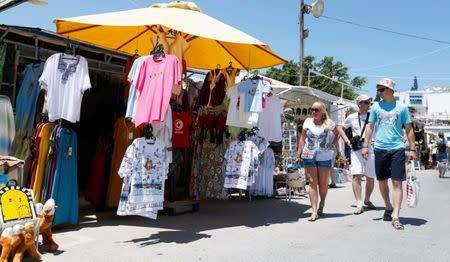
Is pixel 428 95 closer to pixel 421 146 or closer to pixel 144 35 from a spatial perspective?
pixel 421 146

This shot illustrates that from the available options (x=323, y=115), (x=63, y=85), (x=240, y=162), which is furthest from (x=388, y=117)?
(x=63, y=85)

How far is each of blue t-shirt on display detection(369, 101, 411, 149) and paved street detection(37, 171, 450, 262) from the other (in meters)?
1.11

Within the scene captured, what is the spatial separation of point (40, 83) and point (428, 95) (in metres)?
64.6

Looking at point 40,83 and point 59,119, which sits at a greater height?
point 40,83

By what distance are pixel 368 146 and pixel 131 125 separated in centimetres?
355

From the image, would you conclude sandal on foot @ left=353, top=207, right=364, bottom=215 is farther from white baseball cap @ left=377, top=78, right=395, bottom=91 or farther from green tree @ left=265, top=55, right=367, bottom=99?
green tree @ left=265, top=55, right=367, bottom=99

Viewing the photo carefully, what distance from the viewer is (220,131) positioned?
24.5 feet

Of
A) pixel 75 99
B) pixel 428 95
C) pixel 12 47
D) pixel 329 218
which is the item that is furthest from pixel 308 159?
pixel 428 95

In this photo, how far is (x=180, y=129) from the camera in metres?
6.40

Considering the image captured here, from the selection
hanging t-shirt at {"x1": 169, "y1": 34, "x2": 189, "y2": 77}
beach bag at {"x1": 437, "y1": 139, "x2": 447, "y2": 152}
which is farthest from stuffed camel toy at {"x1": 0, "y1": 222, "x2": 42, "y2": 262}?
beach bag at {"x1": 437, "y1": 139, "x2": 447, "y2": 152}

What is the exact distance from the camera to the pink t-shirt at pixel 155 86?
204 inches

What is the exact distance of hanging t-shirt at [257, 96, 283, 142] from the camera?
7.90 meters

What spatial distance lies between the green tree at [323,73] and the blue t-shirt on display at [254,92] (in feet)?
89.7

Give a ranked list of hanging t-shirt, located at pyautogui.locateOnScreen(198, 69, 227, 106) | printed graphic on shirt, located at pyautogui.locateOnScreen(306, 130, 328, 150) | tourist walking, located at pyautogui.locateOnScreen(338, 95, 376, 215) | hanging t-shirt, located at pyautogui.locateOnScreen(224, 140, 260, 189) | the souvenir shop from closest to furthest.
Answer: the souvenir shop < printed graphic on shirt, located at pyautogui.locateOnScreen(306, 130, 328, 150) < hanging t-shirt, located at pyautogui.locateOnScreen(224, 140, 260, 189) < tourist walking, located at pyautogui.locateOnScreen(338, 95, 376, 215) < hanging t-shirt, located at pyautogui.locateOnScreen(198, 69, 227, 106)
